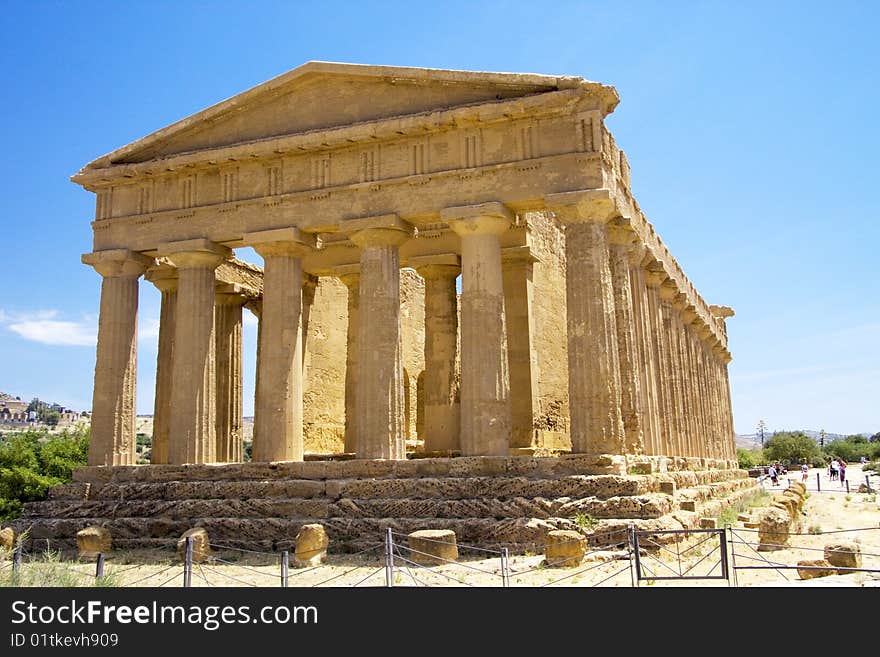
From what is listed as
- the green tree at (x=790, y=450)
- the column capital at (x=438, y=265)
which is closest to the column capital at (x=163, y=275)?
the column capital at (x=438, y=265)

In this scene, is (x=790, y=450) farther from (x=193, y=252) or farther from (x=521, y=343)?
(x=193, y=252)

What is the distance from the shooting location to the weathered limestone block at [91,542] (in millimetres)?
15336

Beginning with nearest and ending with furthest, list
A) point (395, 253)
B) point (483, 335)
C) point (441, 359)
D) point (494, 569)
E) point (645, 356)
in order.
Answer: point (494, 569), point (483, 335), point (395, 253), point (645, 356), point (441, 359)

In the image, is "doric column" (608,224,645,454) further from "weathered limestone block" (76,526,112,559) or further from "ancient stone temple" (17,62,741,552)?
"weathered limestone block" (76,526,112,559)

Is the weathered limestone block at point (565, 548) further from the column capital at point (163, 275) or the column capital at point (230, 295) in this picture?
the column capital at point (230, 295)

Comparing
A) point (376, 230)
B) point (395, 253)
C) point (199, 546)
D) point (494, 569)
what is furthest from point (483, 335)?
point (199, 546)

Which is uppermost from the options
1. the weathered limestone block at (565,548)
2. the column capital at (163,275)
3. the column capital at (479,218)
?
the column capital at (163,275)

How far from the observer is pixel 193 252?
18594 millimetres

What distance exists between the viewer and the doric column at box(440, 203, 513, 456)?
15.7 metres

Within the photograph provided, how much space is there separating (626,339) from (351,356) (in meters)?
7.74

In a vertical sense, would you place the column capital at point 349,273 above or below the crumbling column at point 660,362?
above

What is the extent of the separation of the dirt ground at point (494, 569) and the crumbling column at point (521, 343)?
5.77m

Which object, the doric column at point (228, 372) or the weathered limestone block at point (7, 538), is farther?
the doric column at point (228, 372)
